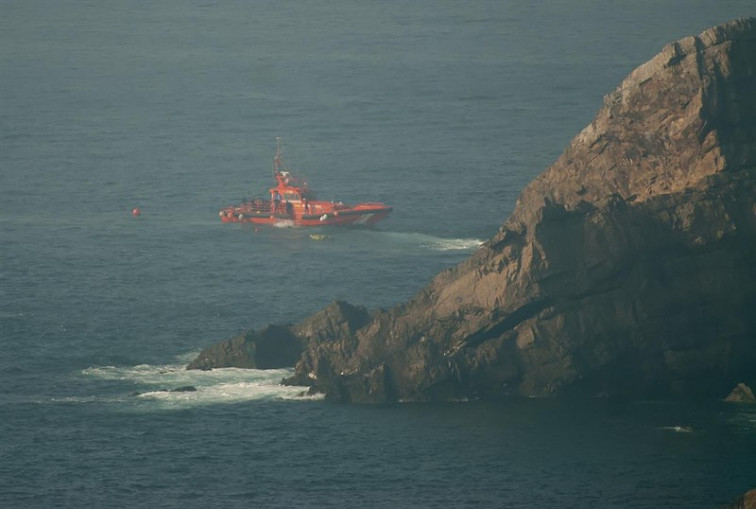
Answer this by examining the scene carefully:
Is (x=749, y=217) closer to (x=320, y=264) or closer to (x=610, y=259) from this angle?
(x=610, y=259)

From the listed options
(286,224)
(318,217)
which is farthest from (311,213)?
(286,224)

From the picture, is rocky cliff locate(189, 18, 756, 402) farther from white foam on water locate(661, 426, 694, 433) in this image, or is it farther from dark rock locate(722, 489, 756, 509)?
dark rock locate(722, 489, 756, 509)

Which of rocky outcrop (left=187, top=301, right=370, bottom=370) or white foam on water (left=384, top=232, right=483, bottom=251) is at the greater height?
white foam on water (left=384, top=232, right=483, bottom=251)

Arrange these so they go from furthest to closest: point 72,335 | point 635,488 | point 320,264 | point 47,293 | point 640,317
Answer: point 320,264, point 47,293, point 72,335, point 640,317, point 635,488

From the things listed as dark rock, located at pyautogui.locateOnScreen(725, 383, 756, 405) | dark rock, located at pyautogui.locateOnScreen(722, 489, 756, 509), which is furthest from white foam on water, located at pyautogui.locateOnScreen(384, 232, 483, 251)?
dark rock, located at pyautogui.locateOnScreen(722, 489, 756, 509)

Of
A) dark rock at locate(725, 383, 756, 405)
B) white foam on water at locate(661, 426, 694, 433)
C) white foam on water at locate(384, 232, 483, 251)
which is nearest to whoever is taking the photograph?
white foam on water at locate(661, 426, 694, 433)

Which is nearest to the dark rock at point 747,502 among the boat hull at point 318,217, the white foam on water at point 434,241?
the white foam on water at point 434,241

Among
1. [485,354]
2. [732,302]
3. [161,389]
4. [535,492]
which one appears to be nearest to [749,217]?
[732,302]
